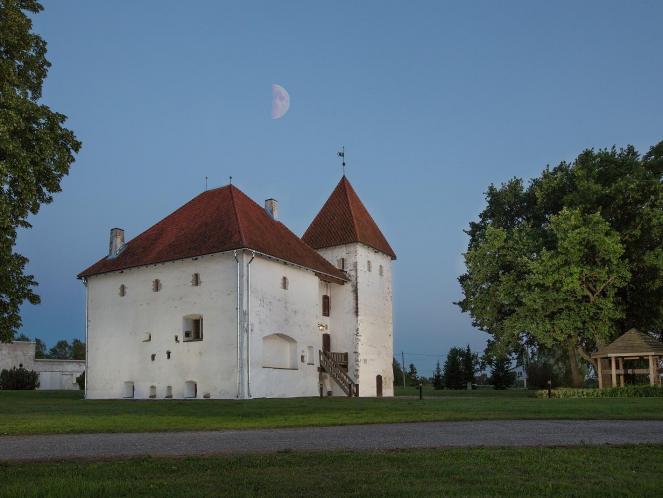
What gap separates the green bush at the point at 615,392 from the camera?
97.3 ft

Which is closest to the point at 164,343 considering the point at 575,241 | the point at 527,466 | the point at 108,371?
the point at 108,371

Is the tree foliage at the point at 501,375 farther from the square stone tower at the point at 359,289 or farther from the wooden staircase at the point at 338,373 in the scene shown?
the wooden staircase at the point at 338,373

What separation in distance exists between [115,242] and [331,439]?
32748mm

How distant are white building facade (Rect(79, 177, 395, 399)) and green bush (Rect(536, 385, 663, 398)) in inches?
500

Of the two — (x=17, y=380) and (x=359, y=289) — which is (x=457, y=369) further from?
(x=17, y=380)

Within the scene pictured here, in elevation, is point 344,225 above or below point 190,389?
above

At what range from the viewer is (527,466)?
8062mm

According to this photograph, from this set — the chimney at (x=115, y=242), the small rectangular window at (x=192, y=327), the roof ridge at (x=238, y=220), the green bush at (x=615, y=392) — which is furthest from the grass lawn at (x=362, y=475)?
the chimney at (x=115, y=242)

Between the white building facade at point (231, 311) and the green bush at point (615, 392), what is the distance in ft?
41.7

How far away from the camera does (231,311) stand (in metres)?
34.6

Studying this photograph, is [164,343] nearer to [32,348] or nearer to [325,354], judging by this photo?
[325,354]

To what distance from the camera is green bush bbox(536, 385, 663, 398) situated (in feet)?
97.3

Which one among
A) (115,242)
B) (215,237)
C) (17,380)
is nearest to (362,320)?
(215,237)

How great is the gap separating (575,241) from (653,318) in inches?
327
